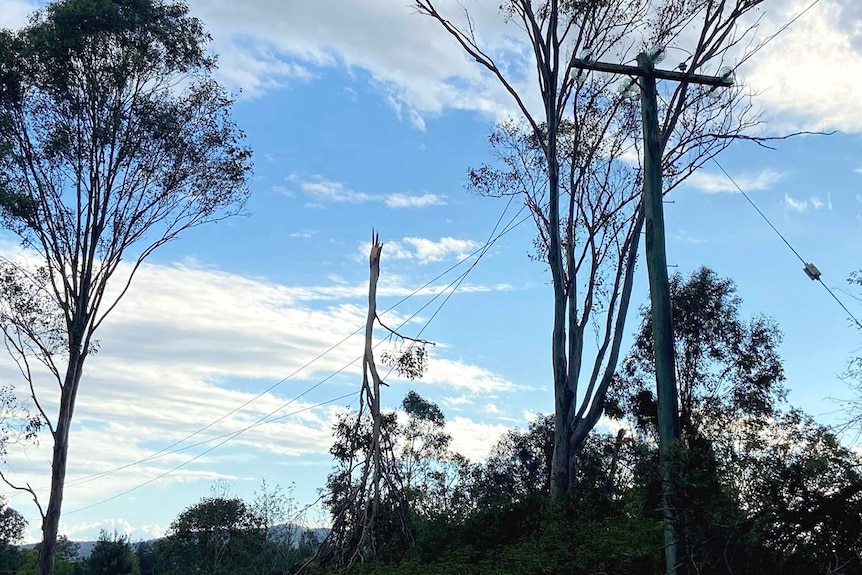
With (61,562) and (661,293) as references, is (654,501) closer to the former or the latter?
(661,293)

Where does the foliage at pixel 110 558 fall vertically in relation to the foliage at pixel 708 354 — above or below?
below

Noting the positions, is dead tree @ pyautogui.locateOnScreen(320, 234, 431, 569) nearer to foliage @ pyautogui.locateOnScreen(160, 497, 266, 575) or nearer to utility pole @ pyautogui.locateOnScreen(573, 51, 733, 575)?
utility pole @ pyautogui.locateOnScreen(573, 51, 733, 575)

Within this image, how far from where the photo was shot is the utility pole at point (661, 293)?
834cm

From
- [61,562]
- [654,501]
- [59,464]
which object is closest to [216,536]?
[61,562]

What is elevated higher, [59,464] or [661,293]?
[661,293]

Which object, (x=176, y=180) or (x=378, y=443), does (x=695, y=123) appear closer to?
(x=378, y=443)

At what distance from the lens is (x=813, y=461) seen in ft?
26.8

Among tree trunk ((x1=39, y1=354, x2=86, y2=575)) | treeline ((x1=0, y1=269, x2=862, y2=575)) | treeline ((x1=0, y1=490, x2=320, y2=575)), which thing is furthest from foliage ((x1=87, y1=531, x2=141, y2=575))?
tree trunk ((x1=39, y1=354, x2=86, y2=575))

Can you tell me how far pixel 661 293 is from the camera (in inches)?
360

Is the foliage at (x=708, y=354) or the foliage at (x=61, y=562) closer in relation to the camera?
the foliage at (x=708, y=354)

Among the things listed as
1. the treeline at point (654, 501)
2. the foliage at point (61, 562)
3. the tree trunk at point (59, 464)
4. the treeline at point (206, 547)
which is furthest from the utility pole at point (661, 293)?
the foliage at point (61, 562)

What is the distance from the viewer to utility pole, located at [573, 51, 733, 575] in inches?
328

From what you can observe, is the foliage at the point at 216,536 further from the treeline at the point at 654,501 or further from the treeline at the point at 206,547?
the treeline at the point at 654,501

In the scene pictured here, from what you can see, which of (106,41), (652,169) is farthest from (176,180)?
(652,169)
